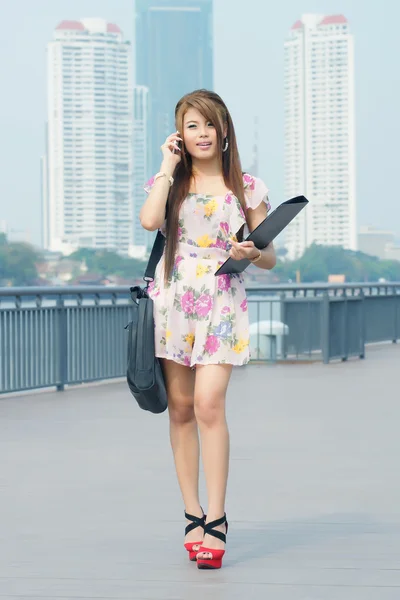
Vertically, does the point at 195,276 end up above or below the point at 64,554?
above

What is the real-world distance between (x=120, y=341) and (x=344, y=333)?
14.8 feet

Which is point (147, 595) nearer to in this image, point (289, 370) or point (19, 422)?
point (19, 422)

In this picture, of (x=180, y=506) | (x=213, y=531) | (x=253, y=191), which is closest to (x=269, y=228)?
(x=253, y=191)

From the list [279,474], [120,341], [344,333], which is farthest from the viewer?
[344,333]

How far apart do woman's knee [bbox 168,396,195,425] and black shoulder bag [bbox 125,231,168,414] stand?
4.2 inches

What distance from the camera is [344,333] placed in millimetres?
18219

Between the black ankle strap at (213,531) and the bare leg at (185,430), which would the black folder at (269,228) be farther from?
the black ankle strap at (213,531)

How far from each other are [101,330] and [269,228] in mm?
9434

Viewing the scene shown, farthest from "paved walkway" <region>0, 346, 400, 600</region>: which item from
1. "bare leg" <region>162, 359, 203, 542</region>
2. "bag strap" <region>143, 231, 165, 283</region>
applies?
"bag strap" <region>143, 231, 165, 283</region>

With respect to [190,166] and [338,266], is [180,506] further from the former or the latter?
[338,266]

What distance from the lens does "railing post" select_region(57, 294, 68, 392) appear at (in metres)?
13.4

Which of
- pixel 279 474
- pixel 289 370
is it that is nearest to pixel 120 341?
pixel 289 370

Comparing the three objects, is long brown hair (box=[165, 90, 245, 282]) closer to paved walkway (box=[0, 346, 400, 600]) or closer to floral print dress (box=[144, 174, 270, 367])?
floral print dress (box=[144, 174, 270, 367])

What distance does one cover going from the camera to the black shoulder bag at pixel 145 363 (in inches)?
194
